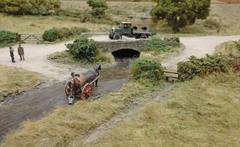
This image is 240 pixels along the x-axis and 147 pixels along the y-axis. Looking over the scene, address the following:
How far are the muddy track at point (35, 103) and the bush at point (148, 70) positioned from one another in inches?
68.3

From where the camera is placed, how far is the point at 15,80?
Result: 1362 inches

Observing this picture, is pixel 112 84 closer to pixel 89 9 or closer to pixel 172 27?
pixel 172 27

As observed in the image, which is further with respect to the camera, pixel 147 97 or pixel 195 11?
pixel 195 11

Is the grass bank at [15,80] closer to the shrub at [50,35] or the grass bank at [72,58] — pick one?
the grass bank at [72,58]

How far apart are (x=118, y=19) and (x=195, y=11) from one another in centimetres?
1227

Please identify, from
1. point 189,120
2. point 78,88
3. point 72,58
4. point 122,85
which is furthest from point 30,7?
point 189,120

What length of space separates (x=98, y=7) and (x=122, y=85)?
92.9 feet

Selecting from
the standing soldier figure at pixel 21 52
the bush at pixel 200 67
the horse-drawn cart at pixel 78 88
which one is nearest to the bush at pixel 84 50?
the standing soldier figure at pixel 21 52

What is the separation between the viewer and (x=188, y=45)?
4519 centimetres

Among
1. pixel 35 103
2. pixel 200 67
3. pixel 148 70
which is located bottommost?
pixel 35 103

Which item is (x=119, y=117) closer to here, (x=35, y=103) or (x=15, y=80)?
(x=35, y=103)

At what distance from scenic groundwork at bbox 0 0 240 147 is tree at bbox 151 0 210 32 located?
0.37 ft

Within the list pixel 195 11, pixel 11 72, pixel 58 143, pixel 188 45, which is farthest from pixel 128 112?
pixel 195 11

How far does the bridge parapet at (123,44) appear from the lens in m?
43.9
